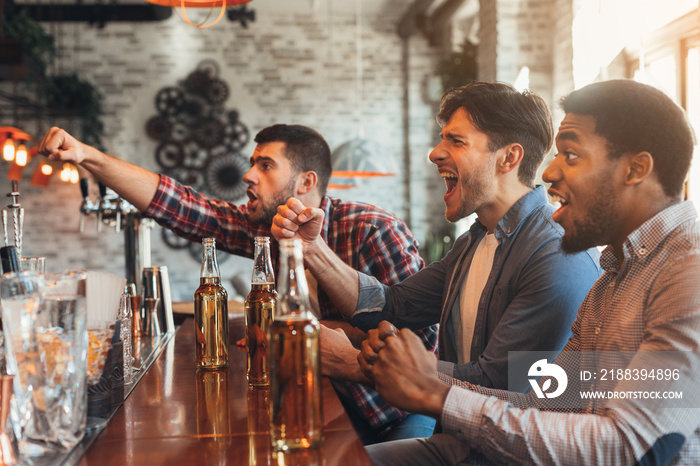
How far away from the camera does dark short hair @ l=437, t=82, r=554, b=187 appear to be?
1895 mm

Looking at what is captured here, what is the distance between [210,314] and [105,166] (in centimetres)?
89

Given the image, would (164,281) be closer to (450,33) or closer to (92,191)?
(92,191)

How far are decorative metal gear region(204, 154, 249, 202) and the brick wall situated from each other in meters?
0.25

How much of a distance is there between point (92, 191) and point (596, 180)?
2877 millimetres

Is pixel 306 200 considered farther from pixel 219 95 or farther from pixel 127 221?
pixel 219 95

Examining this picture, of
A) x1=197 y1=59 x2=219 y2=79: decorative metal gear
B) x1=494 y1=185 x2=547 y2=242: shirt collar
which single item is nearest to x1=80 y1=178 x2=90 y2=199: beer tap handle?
x1=494 y1=185 x2=547 y2=242: shirt collar

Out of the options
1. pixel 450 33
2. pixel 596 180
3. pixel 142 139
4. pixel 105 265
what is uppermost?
pixel 450 33

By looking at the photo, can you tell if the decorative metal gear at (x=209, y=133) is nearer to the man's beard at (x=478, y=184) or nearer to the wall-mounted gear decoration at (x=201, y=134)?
the wall-mounted gear decoration at (x=201, y=134)

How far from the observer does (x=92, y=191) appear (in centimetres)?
345

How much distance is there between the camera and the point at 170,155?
684 centimetres

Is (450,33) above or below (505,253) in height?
above

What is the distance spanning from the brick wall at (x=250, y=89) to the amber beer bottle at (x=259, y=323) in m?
5.43

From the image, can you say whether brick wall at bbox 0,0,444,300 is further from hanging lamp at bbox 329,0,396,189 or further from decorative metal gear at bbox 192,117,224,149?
hanging lamp at bbox 329,0,396,189

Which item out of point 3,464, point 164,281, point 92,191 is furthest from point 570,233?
point 92,191
